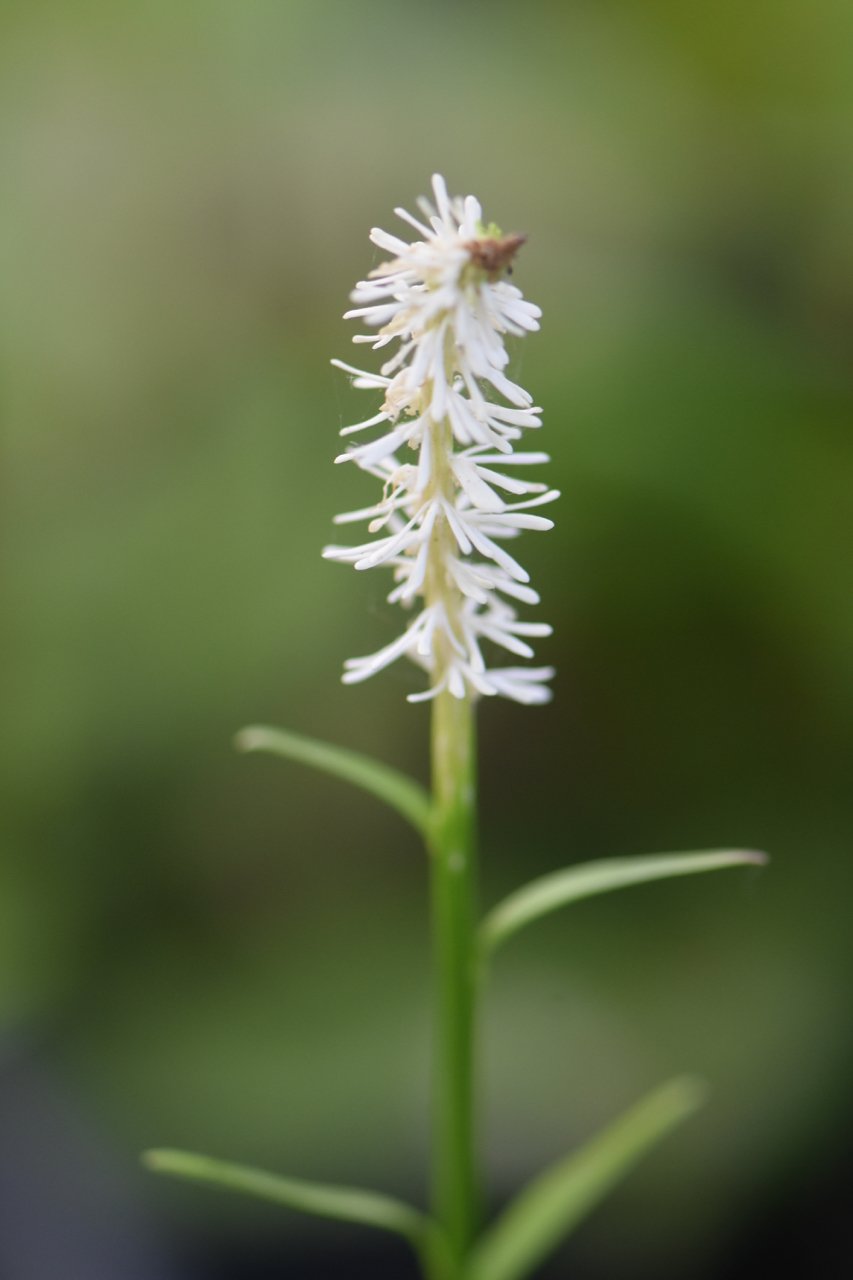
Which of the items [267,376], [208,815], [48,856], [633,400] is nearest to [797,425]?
[633,400]

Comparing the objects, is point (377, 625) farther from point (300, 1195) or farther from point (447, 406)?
point (447, 406)

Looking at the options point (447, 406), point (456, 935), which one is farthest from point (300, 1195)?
point (447, 406)

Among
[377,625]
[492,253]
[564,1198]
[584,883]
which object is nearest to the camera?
[492,253]

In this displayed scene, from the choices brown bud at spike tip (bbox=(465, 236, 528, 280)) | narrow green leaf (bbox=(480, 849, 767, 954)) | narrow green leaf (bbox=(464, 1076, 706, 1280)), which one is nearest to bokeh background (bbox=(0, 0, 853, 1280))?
narrow green leaf (bbox=(464, 1076, 706, 1280))

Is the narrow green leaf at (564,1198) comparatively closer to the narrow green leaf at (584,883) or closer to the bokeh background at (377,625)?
the narrow green leaf at (584,883)

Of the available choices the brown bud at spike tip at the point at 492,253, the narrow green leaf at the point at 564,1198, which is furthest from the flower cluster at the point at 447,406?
the narrow green leaf at the point at 564,1198

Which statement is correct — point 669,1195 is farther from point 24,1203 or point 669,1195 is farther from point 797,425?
point 797,425
